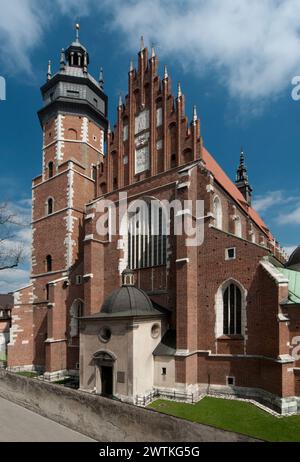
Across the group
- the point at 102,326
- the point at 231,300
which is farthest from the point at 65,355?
the point at 231,300

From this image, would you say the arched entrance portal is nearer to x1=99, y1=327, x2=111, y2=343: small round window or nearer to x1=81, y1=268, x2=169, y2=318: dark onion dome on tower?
x1=99, y1=327, x2=111, y2=343: small round window

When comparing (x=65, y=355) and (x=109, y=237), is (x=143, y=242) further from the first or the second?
(x=65, y=355)

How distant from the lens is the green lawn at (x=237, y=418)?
12.1m

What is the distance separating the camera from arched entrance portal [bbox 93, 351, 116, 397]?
17089mm

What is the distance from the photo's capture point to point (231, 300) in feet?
56.0

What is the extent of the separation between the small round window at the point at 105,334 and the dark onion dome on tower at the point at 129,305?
71cm

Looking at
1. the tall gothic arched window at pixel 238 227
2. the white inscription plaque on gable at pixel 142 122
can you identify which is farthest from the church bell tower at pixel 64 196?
the tall gothic arched window at pixel 238 227

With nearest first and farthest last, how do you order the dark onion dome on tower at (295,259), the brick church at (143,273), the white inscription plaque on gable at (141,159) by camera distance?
the brick church at (143,273) < the white inscription plaque on gable at (141,159) < the dark onion dome on tower at (295,259)

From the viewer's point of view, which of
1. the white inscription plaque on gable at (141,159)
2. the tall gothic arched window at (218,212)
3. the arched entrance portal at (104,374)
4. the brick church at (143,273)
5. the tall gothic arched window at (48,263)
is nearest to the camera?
the brick church at (143,273)

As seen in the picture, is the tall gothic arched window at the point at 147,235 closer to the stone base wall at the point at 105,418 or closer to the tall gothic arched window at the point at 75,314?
Answer: the tall gothic arched window at the point at 75,314

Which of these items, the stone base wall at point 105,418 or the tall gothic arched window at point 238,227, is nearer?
the stone base wall at point 105,418

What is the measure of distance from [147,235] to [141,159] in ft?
16.7

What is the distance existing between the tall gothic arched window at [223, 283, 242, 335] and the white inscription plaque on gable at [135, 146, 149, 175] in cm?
946
